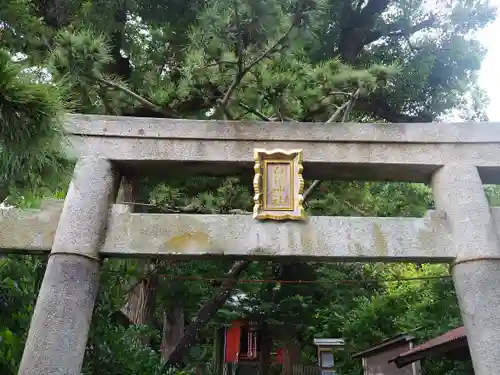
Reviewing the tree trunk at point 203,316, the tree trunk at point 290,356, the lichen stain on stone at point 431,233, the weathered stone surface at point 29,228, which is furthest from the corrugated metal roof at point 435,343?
the tree trunk at point 290,356

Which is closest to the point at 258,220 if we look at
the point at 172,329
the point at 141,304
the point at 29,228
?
the point at 29,228

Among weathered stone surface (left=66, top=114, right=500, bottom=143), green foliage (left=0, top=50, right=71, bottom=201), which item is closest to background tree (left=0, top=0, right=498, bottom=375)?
green foliage (left=0, top=50, right=71, bottom=201)

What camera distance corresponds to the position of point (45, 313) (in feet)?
14.0

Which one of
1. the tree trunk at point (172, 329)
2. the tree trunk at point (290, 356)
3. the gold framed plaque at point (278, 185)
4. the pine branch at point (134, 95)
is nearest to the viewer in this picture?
the gold framed plaque at point (278, 185)

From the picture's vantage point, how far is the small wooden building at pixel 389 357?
28.3 feet

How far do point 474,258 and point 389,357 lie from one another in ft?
17.3

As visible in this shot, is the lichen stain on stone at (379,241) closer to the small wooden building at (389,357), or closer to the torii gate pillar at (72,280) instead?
the torii gate pillar at (72,280)

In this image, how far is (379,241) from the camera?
183 inches

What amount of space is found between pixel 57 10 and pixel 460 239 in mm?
6025

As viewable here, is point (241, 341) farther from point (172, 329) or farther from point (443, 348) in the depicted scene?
point (443, 348)

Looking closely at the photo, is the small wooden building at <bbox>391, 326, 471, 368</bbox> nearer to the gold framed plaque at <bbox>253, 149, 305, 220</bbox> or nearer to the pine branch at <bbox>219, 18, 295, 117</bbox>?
the gold framed plaque at <bbox>253, 149, 305, 220</bbox>

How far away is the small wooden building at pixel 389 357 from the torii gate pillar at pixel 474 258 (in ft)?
15.0

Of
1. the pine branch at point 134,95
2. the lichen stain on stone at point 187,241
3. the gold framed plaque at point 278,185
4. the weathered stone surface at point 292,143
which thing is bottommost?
the lichen stain on stone at point 187,241

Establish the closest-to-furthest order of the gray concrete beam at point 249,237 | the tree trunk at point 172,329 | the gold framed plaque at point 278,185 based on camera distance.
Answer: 1. the gray concrete beam at point 249,237
2. the gold framed plaque at point 278,185
3. the tree trunk at point 172,329
